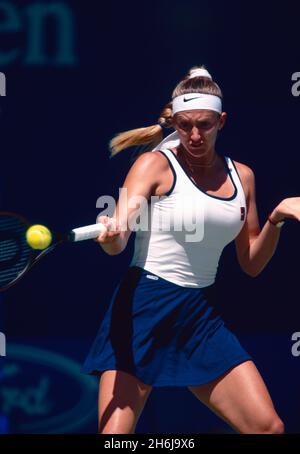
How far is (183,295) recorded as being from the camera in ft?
14.2

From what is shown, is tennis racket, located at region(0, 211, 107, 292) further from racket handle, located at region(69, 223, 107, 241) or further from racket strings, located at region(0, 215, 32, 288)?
racket handle, located at region(69, 223, 107, 241)

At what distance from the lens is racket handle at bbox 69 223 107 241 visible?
3.78 metres

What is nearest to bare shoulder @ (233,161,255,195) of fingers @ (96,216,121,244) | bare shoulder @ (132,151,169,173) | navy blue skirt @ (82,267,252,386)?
bare shoulder @ (132,151,169,173)

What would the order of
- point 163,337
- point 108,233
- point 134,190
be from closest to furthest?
point 108,233 < point 134,190 < point 163,337

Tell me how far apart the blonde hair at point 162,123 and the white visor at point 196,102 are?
0.02m

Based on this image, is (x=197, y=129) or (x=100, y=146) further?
(x=100, y=146)

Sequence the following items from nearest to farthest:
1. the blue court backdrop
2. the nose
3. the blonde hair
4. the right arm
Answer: the right arm < the nose < the blonde hair < the blue court backdrop

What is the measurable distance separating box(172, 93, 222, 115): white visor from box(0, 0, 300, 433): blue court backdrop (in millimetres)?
956

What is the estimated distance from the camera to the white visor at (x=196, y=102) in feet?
14.2

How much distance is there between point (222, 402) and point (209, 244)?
0.60 m

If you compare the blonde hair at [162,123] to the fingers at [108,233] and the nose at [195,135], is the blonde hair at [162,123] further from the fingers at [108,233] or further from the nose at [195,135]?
the fingers at [108,233]

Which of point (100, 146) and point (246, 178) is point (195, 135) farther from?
point (100, 146)

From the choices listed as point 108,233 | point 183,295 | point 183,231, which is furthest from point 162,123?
point 108,233

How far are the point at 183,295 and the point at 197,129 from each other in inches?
25.0
